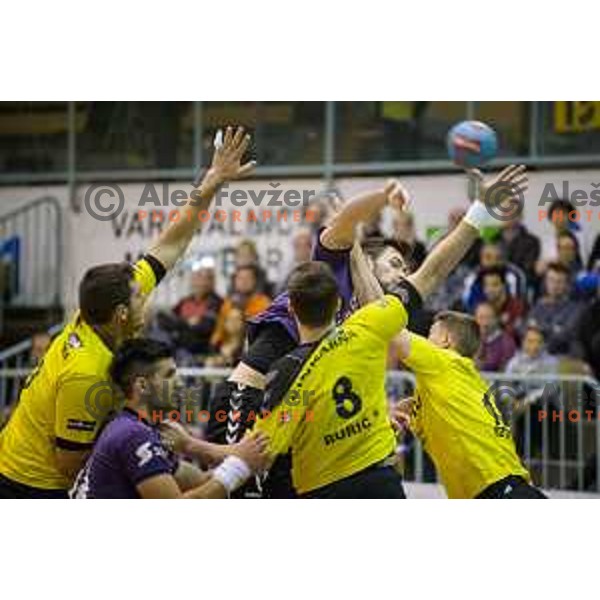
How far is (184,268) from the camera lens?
1136 cm

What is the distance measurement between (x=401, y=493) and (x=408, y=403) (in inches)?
23.9

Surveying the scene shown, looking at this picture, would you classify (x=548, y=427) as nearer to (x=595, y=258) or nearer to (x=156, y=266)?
(x=595, y=258)

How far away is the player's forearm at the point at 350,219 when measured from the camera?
22.0ft

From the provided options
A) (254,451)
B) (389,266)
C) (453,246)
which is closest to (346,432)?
(254,451)

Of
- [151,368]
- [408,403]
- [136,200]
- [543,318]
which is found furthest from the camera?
[136,200]

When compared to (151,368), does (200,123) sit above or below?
above

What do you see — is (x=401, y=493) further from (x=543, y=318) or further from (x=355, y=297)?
(x=543, y=318)

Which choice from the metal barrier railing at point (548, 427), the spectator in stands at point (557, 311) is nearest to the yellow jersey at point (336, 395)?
the metal barrier railing at point (548, 427)

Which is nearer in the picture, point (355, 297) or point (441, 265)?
point (441, 265)

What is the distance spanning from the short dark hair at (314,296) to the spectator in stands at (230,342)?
392 centimetres

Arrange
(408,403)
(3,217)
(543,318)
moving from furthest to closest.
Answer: (3,217) → (543,318) → (408,403)

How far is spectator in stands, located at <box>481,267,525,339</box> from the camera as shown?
1017 centimetres
